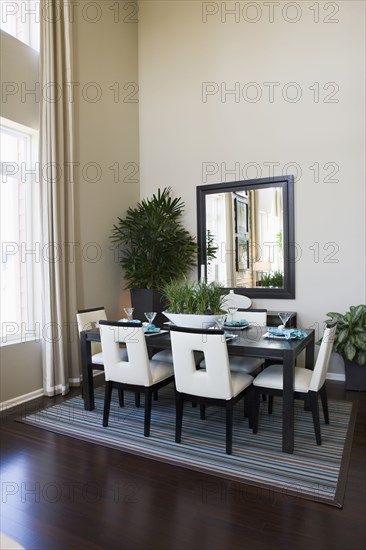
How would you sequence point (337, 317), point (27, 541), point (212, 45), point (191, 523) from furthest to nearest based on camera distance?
point (212, 45) < point (337, 317) < point (191, 523) < point (27, 541)

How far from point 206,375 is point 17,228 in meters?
2.64

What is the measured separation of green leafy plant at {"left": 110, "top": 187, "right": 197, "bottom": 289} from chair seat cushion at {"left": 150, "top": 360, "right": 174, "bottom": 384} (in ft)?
5.61

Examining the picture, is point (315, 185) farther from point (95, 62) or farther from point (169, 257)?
point (95, 62)

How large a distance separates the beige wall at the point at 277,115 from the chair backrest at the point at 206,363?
222cm

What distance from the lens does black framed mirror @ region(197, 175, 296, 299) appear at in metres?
4.70

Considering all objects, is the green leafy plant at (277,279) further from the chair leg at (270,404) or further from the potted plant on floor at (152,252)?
the chair leg at (270,404)

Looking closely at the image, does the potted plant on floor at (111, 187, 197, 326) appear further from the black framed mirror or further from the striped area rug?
the striped area rug

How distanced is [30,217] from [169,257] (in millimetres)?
1735

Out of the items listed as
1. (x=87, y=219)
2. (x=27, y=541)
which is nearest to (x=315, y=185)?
(x=87, y=219)

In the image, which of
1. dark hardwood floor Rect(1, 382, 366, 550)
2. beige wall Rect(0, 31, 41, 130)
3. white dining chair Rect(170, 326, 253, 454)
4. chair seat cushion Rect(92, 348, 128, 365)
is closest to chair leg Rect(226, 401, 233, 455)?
white dining chair Rect(170, 326, 253, 454)

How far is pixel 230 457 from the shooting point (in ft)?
8.91

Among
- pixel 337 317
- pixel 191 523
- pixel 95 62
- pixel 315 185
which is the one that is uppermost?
pixel 95 62

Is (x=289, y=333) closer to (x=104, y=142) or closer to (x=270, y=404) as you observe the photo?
(x=270, y=404)

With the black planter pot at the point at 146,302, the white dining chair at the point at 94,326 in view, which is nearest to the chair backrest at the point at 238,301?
the black planter pot at the point at 146,302
